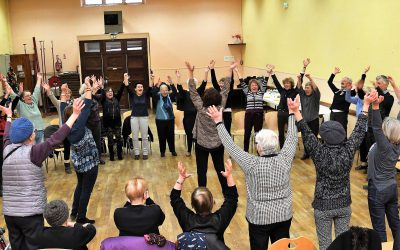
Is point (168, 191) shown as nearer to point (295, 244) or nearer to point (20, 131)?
point (20, 131)

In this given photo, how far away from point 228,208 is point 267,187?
0.32 m

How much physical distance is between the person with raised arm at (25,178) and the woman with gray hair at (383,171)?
100 inches

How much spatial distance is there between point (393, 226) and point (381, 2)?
495 centimetres

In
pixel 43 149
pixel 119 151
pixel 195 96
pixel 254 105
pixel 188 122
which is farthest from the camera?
pixel 119 151

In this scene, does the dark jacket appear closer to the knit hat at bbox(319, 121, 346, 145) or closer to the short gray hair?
the short gray hair

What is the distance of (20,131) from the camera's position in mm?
3244

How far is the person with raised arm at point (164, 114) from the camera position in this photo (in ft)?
26.4

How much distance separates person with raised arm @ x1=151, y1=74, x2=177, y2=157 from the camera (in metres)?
8.04

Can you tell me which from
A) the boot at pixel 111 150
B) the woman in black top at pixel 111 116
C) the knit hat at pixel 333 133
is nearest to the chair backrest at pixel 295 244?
the knit hat at pixel 333 133

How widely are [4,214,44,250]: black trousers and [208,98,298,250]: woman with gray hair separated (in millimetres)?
1636

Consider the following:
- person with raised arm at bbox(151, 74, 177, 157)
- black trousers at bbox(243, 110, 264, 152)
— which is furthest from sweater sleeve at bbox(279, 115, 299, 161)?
person with raised arm at bbox(151, 74, 177, 157)

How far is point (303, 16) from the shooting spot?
10367 millimetres

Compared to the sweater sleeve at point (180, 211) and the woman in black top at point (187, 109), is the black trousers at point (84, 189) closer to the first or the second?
the sweater sleeve at point (180, 211)

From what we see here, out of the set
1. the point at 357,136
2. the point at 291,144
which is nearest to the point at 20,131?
the point at 291,144
